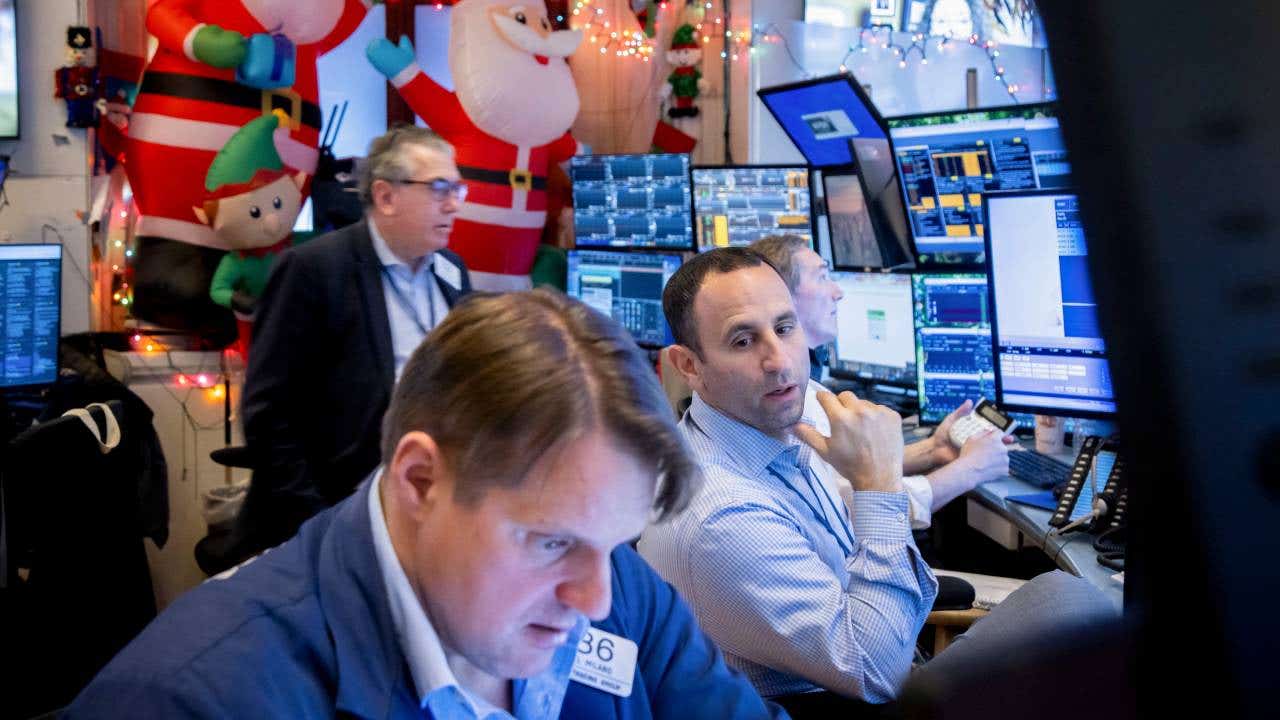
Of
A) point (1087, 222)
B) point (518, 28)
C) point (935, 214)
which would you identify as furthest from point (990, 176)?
point (1087, 222)

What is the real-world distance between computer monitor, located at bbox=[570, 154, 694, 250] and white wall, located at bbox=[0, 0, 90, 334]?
2221mm

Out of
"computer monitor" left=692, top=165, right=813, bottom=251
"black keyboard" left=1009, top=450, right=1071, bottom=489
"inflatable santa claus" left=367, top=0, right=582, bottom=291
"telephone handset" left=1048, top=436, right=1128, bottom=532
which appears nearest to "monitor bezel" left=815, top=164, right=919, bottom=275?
"computer monitor" left=692, top=165, right=813, bottom=251

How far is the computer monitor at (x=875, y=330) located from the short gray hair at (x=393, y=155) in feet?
4.99

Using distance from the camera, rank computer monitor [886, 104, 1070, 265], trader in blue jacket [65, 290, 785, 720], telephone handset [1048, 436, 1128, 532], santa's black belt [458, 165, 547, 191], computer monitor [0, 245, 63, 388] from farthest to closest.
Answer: santa's black belt [458, 165, 547, 191] → computer monitor [0, 245, 63, 388] → computer monitor [886, 104, 1070, 265] → telephone handset [1048, 436, 1128, 532] → trader in blue jacket [65, 290, 785, 720]

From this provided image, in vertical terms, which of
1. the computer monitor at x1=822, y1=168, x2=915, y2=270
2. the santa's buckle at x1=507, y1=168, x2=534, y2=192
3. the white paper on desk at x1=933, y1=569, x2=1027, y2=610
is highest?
the santa's buckle at x1=507, y1=168, x2=534, y2=192

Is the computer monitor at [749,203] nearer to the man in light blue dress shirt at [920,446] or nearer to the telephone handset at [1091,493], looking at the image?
the man in light blue dress shirt at [920,446]

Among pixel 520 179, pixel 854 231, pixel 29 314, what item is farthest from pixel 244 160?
pixel 854 231

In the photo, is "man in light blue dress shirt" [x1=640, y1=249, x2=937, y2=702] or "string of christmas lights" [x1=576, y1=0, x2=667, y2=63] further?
"string of christmas lights" [x1=576, y1=0, x2=667, y2=63]

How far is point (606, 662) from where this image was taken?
1273mm

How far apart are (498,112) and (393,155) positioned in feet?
8.70

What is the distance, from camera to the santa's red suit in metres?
4.91

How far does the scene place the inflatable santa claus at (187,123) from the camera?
4.88 meters

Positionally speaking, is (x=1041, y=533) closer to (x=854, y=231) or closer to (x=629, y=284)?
(x=854, y=231)

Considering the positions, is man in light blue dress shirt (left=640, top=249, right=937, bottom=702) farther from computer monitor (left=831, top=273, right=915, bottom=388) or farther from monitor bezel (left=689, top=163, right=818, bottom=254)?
monitor bezel (left=689, top=163, right=818, bottom=254)
